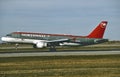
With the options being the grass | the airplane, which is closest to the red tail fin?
the airplane

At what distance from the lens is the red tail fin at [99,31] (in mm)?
92625

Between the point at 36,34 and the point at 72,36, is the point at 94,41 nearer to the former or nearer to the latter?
the point at 72,36

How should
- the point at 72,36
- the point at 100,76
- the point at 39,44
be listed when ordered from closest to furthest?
the point at 100,76 < the point at 39,44 < the point at 72,36

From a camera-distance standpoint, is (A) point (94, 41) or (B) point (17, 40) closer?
(B) point (17, 40)

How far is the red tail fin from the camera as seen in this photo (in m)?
92.6

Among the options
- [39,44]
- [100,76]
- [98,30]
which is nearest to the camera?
[100,76]

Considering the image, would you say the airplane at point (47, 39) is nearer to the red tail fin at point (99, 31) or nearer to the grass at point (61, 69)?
the red tail fin at point (99, 31)

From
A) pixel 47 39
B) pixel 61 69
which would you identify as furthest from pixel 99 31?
pixel 61 69

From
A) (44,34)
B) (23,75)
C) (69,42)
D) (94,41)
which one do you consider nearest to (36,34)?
(44,34)

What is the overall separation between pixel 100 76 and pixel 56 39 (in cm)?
5887

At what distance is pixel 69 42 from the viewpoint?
86125 millimetres

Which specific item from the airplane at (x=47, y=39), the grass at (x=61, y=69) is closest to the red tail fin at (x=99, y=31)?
the airplane at (x=47, y=39)

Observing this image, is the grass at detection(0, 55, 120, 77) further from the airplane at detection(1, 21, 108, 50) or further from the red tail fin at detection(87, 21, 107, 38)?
the red tail fin at detection(87, 21, 107, 38)

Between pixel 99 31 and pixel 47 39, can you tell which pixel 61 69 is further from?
pixel 99 31
